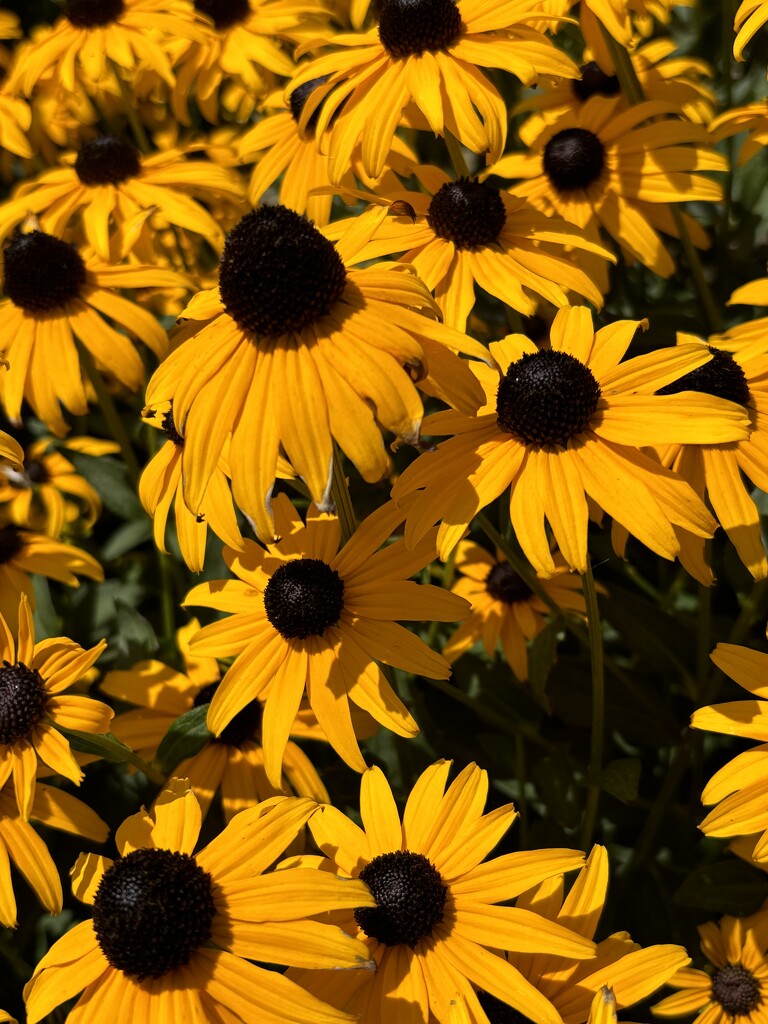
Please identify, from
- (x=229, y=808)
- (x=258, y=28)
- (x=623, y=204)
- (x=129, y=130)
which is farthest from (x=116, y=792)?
(x=129, y=130)

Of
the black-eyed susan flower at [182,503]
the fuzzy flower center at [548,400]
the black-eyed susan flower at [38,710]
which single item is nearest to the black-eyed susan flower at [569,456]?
the fuzzy flower center at [548,400]

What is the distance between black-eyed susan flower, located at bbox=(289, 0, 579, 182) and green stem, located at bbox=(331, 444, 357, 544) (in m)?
0.73

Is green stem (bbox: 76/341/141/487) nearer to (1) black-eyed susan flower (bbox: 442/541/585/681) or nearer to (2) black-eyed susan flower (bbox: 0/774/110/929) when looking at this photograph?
(1) black-eyed susan flower (bbox: 442/541/585/681)

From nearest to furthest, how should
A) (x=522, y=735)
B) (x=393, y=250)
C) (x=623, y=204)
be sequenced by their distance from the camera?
(x=393, y=250) < (x=522, y=735) < (x=623, y=204)

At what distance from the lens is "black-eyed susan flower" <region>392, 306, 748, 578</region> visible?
162cm

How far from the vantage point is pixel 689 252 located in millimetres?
2637

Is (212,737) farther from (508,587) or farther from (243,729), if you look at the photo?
(508,587)

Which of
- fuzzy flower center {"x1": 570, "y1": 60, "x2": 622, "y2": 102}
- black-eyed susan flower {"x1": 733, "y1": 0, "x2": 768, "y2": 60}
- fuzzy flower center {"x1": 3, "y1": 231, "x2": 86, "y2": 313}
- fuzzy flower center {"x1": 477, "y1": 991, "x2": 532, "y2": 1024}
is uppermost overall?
black-eyed susan flower {"x1": 733, "y1": 0, "x2": 768, "y2": 60}

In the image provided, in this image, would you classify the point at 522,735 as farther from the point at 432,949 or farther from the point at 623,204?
the point at 623,204

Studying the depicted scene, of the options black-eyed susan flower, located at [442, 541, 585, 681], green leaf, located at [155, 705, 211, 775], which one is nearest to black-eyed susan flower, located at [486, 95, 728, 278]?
black-eyed susan flower, located at [442, 541, 585, 681]

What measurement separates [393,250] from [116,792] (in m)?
1.55

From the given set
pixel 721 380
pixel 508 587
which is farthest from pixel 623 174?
pixel 508 587

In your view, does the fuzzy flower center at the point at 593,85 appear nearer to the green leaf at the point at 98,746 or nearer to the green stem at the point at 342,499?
the green stem at the point at 342,499

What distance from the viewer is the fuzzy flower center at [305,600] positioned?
6.11ft
